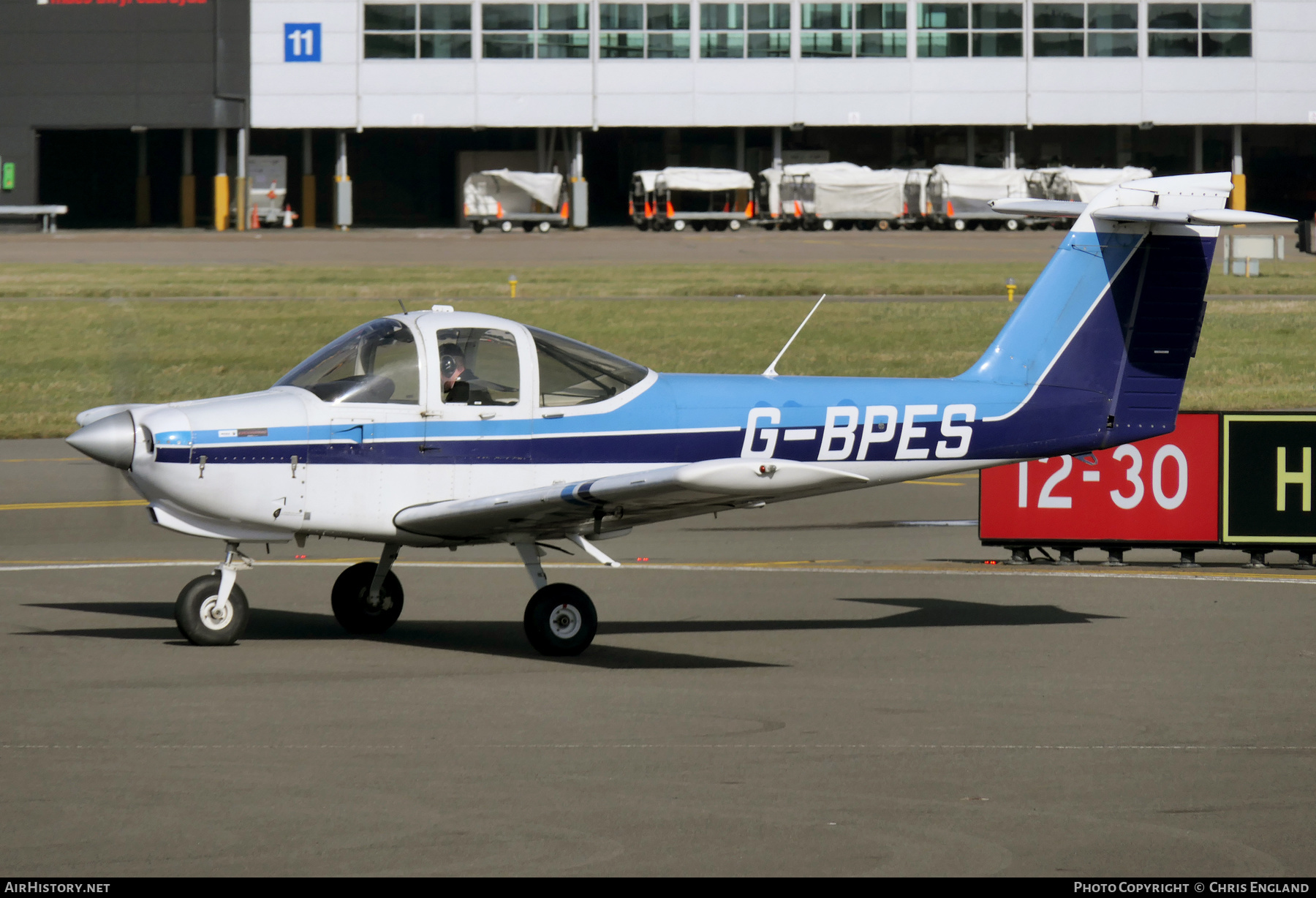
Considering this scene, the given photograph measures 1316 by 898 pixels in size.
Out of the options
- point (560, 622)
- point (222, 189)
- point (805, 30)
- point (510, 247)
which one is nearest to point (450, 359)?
point (560, 622)

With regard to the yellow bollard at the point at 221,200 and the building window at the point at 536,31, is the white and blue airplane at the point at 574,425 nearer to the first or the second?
the building window at the point at 536,31

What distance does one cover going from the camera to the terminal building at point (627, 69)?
72.6 meters

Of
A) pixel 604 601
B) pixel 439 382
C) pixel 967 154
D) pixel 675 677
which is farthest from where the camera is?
pixel 967 154

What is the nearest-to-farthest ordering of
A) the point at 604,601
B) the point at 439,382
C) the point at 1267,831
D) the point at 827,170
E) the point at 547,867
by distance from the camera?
the point at 547,867 < the point at 1267,831 < the point at 439,382 < the point at 604,601 < the point at 827,170

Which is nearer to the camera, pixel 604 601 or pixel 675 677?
pixel 675 677

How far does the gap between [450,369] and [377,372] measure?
18.5 inches

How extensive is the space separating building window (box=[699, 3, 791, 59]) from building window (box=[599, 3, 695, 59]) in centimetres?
59

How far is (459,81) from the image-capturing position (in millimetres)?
73438

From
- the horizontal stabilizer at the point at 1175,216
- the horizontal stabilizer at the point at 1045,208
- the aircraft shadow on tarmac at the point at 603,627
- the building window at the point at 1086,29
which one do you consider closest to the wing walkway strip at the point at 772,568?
the aircraft shadow on tarmac at the point at 603,627

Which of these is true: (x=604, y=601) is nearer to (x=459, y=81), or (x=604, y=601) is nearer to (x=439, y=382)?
(x=439, y=382)

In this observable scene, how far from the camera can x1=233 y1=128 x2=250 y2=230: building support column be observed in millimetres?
73438

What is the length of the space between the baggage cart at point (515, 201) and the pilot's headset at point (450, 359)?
60.5 meters

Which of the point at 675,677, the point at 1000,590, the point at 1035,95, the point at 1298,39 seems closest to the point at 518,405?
the point at 675,677

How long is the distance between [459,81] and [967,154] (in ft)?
77.5
